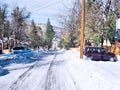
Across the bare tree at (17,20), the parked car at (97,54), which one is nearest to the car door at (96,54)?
the parked car at (97,54)

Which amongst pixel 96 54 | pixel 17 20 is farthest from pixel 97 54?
pixel 17 20

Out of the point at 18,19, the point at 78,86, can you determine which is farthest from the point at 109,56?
the point at 18,19

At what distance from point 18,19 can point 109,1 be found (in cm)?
2281

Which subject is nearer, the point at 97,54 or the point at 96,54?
the point at 96,54

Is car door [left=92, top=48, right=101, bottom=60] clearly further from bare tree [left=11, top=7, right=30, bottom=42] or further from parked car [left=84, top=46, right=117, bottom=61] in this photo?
bare tree [left=11, top=7, right=30, bottom=42]

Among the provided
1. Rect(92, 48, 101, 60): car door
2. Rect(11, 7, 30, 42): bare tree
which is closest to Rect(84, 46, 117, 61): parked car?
Rect(92, 48, 101, 60): car door

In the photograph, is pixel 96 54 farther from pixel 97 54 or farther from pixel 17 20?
pixel 17 20

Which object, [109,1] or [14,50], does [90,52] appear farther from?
[109,1]

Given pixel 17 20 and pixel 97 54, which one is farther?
pixel 17 20

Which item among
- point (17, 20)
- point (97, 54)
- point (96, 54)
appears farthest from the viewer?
point (17, 20)

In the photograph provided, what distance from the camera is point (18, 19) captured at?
7125cm

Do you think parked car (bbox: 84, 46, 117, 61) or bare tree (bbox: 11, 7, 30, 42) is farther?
bare tree (bbox: 11, 7, 30, 42)

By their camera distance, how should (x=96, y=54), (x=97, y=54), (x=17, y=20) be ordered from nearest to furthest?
1. (x=96, y=54)
2. (x=97, y=54)
3. (x=17, y=20)

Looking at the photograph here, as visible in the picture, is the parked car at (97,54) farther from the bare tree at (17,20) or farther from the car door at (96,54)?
the bare tree at (17,20)
